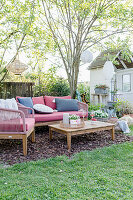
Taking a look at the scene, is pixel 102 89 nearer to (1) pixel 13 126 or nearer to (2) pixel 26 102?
(2) pixel 26 102

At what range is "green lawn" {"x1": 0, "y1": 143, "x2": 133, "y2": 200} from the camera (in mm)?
1940

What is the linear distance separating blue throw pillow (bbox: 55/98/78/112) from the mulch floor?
935mm

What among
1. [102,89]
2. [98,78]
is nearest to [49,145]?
[102,89]

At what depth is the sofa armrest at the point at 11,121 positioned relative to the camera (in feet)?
10.6

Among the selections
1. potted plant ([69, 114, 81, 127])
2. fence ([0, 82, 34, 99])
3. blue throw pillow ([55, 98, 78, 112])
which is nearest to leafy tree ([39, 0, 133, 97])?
blue throw pillow ([55, 98, 78, 112])

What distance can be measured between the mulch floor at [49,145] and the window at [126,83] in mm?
4411

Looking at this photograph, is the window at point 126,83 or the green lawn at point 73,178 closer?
the green lawn at point 73,178

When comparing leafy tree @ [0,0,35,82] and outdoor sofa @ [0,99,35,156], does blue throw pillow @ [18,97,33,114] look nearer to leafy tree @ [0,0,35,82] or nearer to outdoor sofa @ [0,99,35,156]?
outdoor sofa @ [0,99,35,156]

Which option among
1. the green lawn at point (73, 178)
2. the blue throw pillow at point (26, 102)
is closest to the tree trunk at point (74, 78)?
the blue throw pillow at point (26, 102)

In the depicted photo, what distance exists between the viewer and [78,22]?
6203 mm

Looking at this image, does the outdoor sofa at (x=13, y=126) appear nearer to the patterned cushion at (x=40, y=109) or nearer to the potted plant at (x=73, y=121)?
the potted plant at (x=73, y=121)

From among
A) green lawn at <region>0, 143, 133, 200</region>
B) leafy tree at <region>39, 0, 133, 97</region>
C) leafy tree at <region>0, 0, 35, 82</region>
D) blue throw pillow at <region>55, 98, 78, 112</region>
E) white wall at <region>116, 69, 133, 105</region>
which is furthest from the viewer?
white wall at <region>116, 69, 133, 105</region>

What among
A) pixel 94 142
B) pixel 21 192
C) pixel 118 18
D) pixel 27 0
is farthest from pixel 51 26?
pixel 21 192

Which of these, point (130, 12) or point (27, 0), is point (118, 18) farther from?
point (27, 0)
